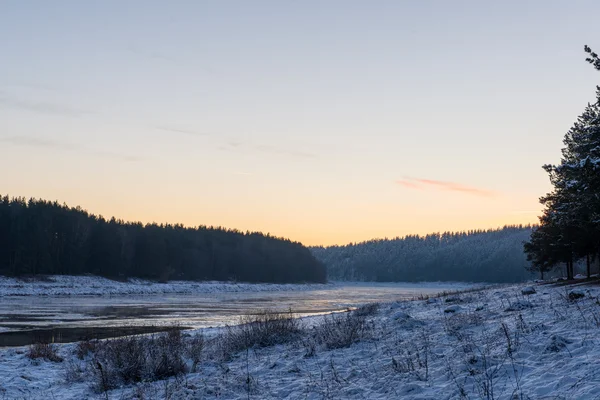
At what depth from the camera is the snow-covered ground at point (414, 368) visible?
27.3 feet

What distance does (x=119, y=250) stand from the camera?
314ft

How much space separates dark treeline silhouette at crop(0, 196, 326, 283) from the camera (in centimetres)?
7919

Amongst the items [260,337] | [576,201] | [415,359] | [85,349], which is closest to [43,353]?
[85,349]

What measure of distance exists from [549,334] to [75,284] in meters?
74.3

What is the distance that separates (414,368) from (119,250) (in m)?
92.6

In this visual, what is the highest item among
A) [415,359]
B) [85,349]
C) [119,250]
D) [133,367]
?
[119,250]

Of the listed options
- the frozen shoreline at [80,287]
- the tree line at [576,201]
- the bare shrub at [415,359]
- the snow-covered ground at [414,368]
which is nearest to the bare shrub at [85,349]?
the snow-covered ground at [414,368]

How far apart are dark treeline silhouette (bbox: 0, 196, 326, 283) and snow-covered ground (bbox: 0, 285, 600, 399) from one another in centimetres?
6934

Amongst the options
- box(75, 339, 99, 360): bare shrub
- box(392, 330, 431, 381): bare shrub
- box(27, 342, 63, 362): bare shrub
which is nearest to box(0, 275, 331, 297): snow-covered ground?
box(75, 339, 99, 360): bare shrub

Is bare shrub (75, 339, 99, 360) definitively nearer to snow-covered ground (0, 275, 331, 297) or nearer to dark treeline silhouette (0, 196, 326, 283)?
snow-covered ground (0, 275, 331, 297)

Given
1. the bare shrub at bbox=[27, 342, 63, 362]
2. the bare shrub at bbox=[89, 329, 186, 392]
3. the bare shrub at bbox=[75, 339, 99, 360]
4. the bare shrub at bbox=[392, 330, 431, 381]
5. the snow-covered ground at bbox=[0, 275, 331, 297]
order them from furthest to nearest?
the snow-covered ground at bbox=[0, 275, 331, 297] → the bare shrub at bbox=[75, 339, 99, 360] → the bare shrub at bbox=[27, 342, 63, 362] → the bare shrub at bbox=[89, 329, 186, 392] → the bare shrub at bbox=[392, 330, 431, 381]

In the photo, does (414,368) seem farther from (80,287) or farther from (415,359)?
(80,287)

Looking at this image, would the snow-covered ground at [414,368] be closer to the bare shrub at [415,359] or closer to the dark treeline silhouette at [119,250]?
the bare shrub at [415,359]

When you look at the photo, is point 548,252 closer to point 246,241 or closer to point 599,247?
point 599,247
